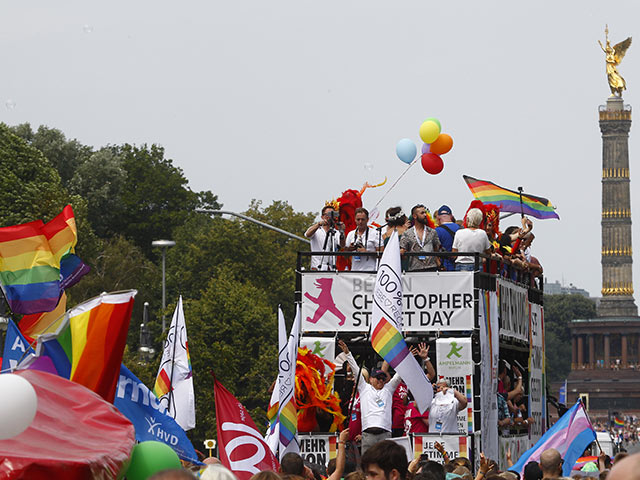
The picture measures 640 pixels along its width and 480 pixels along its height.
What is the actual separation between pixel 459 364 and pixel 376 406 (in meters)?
1.27

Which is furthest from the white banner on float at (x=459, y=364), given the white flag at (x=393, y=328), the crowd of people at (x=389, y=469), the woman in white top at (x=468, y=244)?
the crowd of people at (x=389, y=469)

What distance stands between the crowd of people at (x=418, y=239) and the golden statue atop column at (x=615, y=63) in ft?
374

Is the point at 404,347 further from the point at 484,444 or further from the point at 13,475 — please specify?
the point at 13,475

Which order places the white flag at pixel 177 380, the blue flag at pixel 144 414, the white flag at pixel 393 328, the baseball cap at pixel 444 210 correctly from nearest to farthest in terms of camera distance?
the blue flag at pixel 144 414
the white flag at pixel 393 328
the baseball cap at pixel 444 210
the white flag at pixel 177 380

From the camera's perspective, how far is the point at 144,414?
8961 millimetres

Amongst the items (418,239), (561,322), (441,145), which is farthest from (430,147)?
(561,322)

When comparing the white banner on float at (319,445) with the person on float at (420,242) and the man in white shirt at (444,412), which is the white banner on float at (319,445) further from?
the person on float at (420,242)

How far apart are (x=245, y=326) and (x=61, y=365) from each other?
46.2 metres

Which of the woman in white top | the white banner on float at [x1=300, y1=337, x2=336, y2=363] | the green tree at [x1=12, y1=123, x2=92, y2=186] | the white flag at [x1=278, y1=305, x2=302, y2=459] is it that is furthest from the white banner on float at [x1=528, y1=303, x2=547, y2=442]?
the green tree at [x1=12, y1=123, x2=92, y2=186]

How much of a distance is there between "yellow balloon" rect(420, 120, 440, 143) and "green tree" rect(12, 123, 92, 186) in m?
55.3

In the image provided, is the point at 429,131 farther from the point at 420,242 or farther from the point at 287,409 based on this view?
the point at 287,409

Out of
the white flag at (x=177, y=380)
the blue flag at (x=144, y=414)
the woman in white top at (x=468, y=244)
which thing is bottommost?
the blue flag at (x=144, y=414)

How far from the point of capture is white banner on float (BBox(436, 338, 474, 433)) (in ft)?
57.0

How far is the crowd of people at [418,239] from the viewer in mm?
18016
